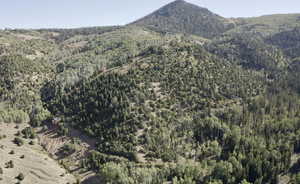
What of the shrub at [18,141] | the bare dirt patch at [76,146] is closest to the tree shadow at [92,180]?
the bare dirt patch at [76,146]

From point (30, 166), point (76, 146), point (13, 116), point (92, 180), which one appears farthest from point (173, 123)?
point (13, 116)

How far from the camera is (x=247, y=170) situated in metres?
99.8

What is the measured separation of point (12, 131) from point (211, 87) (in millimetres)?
128929

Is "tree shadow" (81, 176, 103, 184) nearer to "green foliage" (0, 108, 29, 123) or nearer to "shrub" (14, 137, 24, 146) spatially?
"shrub" (14, 137, 24, 146)

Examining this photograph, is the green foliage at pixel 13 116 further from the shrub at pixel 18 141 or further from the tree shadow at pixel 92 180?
the tree shadow at pixel 92 180

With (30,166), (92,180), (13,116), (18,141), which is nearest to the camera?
(92,180)

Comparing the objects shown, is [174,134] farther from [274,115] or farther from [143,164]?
[274,115]

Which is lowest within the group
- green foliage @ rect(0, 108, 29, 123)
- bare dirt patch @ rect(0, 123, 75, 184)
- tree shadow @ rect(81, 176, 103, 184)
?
tree shadow @ rect(81, 176, 103, 184)

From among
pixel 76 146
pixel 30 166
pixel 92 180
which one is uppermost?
pixel 76 146

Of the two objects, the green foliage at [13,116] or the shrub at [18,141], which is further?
the green foliage at [13,116]

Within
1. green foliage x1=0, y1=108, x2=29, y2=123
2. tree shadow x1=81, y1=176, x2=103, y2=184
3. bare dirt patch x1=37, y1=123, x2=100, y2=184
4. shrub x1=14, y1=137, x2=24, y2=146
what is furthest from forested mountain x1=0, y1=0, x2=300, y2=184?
shrub x1=14, y1=137, x2=24, y2=146

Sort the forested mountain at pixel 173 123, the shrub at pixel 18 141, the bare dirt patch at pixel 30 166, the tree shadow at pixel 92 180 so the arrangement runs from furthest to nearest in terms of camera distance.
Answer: the shrub at pixel 18 141 → the tree shadow at pixel 92 180 → the bare dirt patch at pixel 30 166 → the forested mountain at pixel 173 123

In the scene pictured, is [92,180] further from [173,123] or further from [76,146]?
[173,123]

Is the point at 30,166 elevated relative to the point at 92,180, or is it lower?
elevated
